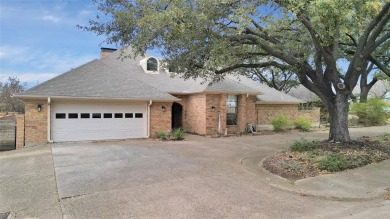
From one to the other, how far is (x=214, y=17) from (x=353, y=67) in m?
6.09

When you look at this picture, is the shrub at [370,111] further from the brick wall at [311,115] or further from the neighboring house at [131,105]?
the neighboring house at [131,105]

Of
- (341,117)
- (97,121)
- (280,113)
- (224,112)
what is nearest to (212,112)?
(224,112)

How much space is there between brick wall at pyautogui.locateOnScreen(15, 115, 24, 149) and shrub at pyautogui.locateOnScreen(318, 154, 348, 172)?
529 inches

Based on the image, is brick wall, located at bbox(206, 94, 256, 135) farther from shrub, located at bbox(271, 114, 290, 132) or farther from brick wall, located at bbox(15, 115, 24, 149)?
brick wall, located at bbox(15, 115, 24, 149)

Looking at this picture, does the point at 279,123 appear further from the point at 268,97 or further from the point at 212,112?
the point at 212,112

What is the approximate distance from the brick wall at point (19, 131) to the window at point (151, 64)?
9.71m

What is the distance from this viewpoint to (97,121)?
1569 cm

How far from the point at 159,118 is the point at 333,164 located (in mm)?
10943

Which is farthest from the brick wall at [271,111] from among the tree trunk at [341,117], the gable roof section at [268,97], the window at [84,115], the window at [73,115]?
the window at [73,115]

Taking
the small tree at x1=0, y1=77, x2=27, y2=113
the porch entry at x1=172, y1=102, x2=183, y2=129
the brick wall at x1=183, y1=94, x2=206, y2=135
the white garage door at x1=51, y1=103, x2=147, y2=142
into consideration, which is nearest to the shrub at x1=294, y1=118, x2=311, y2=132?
the brick wall at x1=183, y1=94, x2=206, y2=135

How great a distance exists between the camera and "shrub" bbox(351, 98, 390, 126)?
80.1 ft

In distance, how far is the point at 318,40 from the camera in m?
9.96

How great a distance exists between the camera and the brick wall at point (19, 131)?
13734 mm

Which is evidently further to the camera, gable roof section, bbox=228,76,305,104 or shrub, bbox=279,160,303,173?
gable roof section, bbox=228,76,305,104
